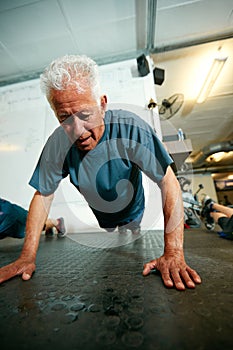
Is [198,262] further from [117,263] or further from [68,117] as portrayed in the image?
[68,117]

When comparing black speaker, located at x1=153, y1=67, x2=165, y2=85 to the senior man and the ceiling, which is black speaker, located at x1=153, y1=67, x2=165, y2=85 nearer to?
the ceiling

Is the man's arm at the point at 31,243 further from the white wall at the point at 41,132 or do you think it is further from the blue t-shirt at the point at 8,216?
the white wall at the point at 41,132

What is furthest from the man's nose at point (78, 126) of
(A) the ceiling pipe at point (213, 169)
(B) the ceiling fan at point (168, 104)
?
(A) the ceiling pipe at point (213, 169)

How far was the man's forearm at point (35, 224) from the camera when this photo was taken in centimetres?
56

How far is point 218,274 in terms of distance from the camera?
1.44 feet

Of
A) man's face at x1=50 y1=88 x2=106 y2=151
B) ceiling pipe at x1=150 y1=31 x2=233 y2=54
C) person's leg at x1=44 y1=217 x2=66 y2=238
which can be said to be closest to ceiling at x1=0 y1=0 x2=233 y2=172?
ceiling pipe at x1=150 y1=31 x2=233 y2=54

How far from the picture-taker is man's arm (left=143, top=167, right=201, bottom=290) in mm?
386

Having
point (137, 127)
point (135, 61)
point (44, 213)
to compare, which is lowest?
point (44, 213)

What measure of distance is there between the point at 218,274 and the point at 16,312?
0.46 m

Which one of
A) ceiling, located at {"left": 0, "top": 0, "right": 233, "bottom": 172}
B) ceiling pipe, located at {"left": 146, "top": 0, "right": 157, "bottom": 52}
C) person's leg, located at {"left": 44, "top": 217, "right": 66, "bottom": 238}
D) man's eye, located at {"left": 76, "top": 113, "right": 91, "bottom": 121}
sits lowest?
person's leg, located at {"left": 44, "top": 217, "right": 66, "bottom": 238}

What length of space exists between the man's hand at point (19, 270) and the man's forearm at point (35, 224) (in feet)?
0.09

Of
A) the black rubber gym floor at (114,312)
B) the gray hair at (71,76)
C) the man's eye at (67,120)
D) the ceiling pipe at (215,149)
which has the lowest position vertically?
the black rubber gym floor at (114,312)

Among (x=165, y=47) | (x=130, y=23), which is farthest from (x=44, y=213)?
(x=165, y=47)

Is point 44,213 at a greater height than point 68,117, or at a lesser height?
lesser
